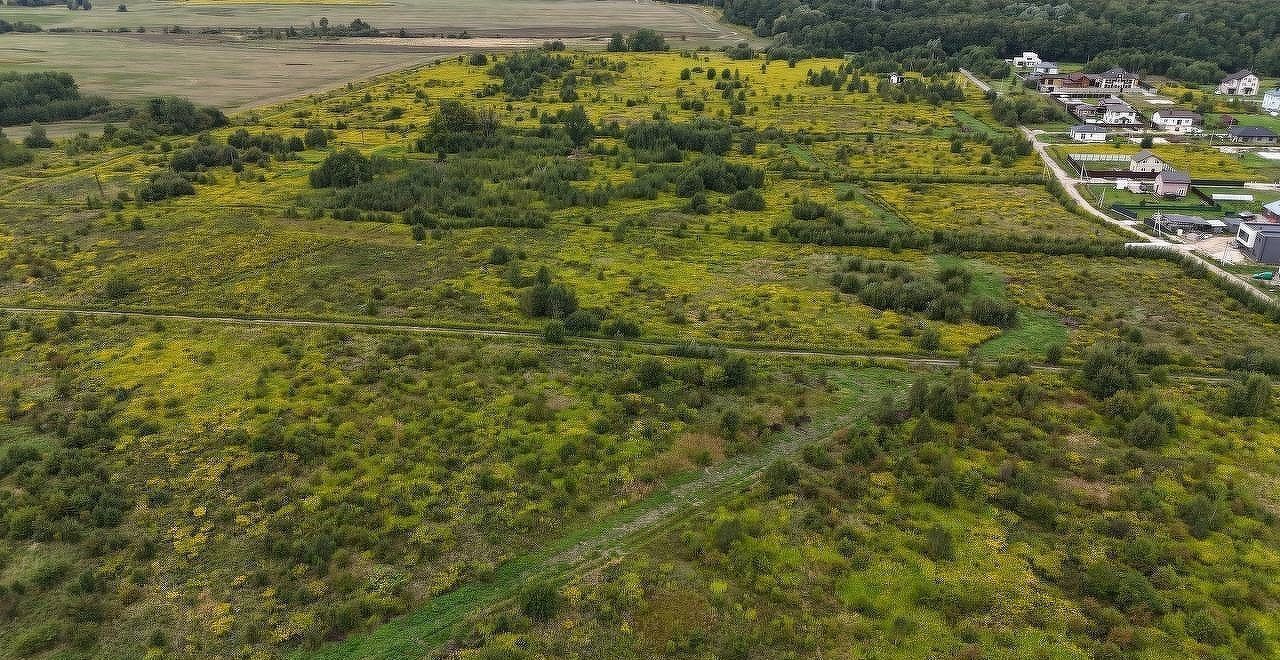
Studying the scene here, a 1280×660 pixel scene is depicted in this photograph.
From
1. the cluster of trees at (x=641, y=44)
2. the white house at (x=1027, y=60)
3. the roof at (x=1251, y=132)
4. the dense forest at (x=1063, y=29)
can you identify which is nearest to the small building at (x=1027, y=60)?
the white house at (x=1027, y=60)

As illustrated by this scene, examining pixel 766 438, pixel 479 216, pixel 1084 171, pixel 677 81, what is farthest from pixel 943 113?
pixel 766 438

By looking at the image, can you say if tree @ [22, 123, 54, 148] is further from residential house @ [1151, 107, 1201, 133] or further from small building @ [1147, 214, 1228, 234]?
residential house @ [1151, 107, 1201, 133]

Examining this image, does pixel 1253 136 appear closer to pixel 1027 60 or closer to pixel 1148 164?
pixel 1148 164

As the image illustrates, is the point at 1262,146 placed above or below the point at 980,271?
above

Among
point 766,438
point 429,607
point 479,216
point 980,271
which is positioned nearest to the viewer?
point 429,607

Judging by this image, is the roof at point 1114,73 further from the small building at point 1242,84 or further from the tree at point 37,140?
the tree at point 37,140

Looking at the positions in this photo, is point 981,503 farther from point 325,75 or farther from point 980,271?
point 325,75

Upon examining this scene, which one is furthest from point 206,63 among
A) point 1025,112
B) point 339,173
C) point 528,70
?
point 1025,112

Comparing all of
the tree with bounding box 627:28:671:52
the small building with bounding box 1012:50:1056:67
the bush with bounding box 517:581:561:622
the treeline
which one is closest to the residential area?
the small building with bounding box 1012:50:1056:67
